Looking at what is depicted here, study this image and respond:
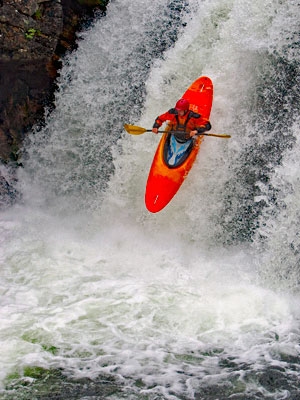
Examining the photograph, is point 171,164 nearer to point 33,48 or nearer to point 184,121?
point 184,121

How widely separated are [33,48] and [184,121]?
2772 millimetres

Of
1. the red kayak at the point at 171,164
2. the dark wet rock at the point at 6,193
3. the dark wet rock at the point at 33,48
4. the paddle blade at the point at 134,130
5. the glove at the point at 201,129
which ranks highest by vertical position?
the dark wet rock at the point at 33,48

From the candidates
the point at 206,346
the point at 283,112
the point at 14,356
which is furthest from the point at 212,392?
the point at 283,112

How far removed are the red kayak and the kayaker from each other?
0.14 m

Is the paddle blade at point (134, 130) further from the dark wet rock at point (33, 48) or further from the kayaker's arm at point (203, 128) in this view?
the dark wet rock at point (33, 48)

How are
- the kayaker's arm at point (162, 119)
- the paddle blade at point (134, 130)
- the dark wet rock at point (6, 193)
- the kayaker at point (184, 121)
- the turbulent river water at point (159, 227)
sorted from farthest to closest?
the dark wet rock at point (6, 193) → the paddle blade at point (134, 130) → the kayaker's arm at point (162, 119) → the kayaker at point (184, 121) → the turbulent river water at point (159, 227)

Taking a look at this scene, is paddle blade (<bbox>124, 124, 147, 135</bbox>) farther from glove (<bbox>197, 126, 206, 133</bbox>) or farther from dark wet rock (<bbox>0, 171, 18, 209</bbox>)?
dark wet rock (<bbox>0, 171, 18, 209</bbox>)

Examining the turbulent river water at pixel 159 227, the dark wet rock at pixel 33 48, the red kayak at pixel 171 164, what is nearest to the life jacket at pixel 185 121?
the red kayak at pixel 171 164

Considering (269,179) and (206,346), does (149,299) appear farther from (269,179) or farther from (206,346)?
(269,179)

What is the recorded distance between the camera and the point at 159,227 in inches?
226

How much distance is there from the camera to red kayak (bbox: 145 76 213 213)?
5.28 m

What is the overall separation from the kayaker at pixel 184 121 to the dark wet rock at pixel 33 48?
88.6 inches

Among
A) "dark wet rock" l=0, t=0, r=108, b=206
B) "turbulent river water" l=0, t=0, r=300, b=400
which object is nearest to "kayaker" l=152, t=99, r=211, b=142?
"turbulent river water" l=0, t=0, r=300, b=400

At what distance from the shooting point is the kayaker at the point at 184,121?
5.07 meters
